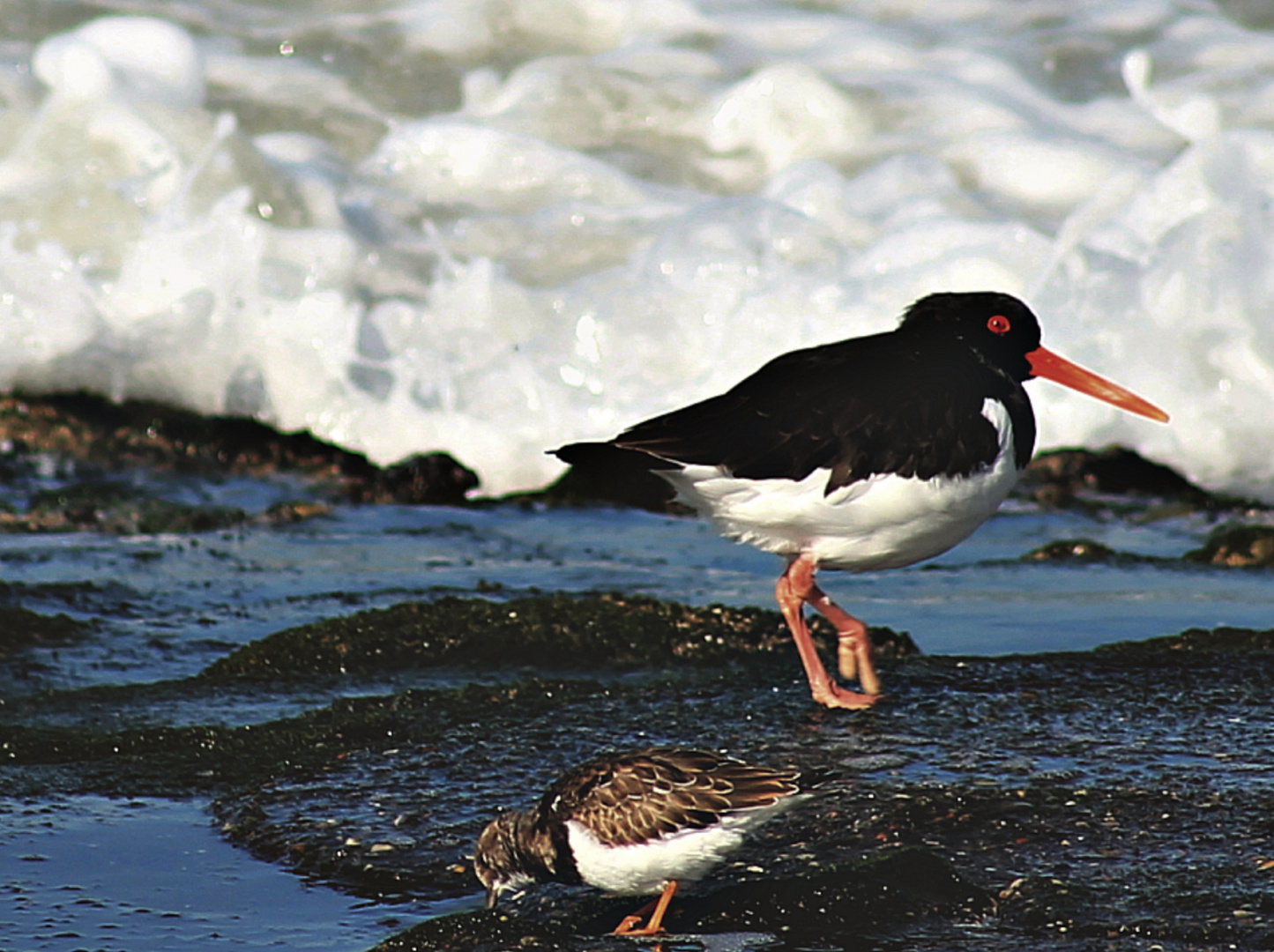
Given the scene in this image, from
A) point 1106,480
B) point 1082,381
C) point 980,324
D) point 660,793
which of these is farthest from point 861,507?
point 1106,480

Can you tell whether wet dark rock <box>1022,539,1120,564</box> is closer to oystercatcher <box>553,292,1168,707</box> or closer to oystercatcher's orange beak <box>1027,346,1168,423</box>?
oystercatcher's orange beak <box>1027,346,1168,423</box>

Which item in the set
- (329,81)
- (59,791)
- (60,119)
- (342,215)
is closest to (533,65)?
(329,81)

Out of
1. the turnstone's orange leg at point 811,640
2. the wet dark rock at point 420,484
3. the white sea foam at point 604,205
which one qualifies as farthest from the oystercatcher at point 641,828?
the white sea foam at point 604,205

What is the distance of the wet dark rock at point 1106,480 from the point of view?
8.52 m

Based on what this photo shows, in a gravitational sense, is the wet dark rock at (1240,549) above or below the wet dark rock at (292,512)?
below

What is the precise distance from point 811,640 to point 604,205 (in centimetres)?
736

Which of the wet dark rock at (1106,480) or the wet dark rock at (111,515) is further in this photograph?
the wet dark rock at (1106,480)

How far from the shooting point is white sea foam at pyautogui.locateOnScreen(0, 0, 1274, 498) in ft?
31.6

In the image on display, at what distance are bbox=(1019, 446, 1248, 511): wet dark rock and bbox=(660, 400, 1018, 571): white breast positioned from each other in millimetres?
3857

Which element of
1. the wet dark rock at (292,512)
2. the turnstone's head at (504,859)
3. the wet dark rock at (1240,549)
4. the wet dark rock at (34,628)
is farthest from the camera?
the wet dark rock at (292,512)

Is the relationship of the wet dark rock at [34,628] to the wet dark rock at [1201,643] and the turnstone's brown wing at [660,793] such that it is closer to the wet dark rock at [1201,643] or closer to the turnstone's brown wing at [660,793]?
the turnstone's brown wing at [660,793]

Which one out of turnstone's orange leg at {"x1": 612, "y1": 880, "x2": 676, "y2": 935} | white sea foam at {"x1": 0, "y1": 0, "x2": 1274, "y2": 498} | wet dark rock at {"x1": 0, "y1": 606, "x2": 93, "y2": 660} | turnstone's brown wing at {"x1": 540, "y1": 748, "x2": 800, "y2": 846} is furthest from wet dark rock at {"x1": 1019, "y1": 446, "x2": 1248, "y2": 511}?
turnstone's orange leg at {"x1": 612, "y1": 880, "x2": 676, "y2": 935}

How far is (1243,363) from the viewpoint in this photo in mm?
9219

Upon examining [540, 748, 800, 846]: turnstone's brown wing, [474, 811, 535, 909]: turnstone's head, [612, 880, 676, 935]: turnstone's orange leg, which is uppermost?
[540, 748, 800, 846]: turnstone's brown wing
